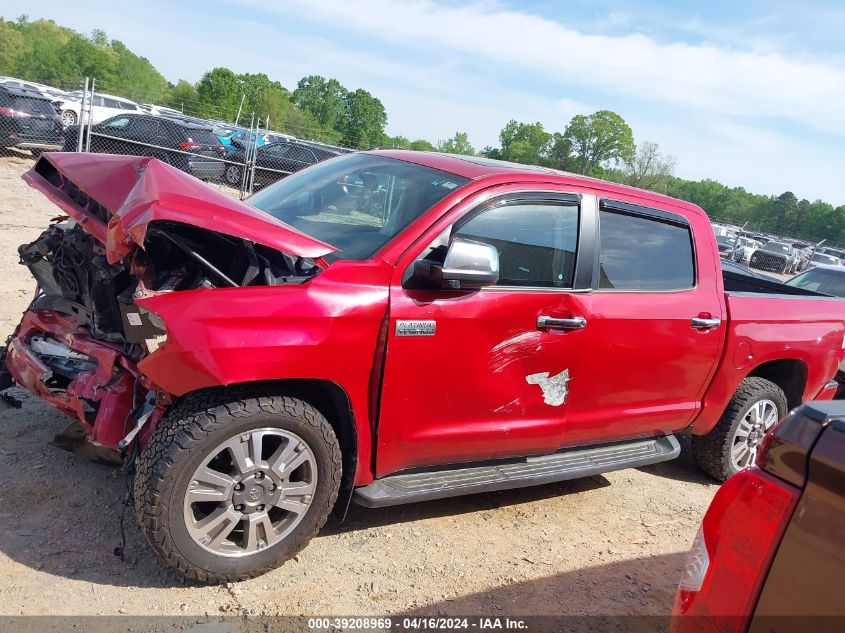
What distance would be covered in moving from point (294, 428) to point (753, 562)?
5.96ft

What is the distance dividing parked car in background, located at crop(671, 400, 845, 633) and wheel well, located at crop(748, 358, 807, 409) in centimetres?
339

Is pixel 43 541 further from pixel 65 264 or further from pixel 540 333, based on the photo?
pixel 540 333

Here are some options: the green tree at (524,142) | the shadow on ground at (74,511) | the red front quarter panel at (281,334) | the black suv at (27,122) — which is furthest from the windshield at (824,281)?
the green tree at (524,142)

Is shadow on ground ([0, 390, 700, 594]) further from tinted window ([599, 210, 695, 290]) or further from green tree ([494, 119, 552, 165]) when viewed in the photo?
green tree ([494, 119, 552, 165])

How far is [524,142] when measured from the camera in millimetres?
86750

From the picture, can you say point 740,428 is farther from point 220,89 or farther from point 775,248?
point 220,89

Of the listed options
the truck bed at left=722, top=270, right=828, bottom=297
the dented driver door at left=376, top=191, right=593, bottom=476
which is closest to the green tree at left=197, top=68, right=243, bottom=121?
A: the truck bed at left=722, top=270, right=828, bottom=297

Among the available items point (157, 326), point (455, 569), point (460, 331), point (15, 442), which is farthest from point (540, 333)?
point (15, 442)

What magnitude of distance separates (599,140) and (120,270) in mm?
84218

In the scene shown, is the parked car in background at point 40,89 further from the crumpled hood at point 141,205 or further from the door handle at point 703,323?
the door handle at point 703,323

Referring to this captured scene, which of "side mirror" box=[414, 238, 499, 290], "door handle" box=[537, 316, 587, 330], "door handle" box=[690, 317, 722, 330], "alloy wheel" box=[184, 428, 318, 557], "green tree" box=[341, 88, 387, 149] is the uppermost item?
"green tree" box=[341, 88, 387, 149]

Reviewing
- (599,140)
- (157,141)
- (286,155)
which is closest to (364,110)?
(599,140)

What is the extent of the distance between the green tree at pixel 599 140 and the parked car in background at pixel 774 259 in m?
50.9

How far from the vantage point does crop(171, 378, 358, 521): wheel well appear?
2.89m
